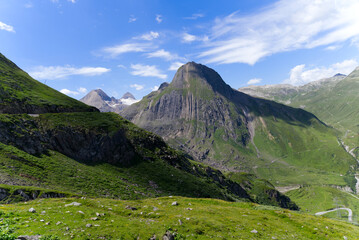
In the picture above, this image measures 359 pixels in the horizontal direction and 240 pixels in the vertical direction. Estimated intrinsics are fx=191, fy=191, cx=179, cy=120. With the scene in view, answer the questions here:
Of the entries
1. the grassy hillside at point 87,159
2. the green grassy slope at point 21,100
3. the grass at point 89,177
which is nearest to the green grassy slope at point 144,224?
the grass at point 89,177

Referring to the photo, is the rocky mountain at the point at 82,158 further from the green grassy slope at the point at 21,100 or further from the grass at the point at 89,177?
the green grassy slope at the point at 21,100

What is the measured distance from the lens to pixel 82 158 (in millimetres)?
91125

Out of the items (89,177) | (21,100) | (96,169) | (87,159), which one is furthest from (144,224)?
(21,100)

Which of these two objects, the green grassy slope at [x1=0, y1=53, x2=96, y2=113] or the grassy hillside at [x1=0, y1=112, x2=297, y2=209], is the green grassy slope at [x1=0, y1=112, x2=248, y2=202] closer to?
the grassy hillside at [x1=0, y1=112, x2=297, y2=209]

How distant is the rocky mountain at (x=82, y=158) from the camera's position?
55.6 metres

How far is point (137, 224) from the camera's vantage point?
23.2m

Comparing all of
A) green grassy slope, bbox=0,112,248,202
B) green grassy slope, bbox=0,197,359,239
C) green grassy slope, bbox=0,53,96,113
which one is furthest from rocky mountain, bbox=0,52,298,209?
green grassy slope, bbox=0,197,359,239

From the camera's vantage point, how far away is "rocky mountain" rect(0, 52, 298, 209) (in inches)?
2189

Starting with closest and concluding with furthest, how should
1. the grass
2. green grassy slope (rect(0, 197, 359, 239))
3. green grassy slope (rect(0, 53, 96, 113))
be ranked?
green grassy slope (rect(0, 197, 359, 239)), the grass, green grassy slope (rect(0, 53, 96, 113))

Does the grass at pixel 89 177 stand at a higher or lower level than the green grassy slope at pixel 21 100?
lower

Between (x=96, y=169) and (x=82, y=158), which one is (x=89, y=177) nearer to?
(x=96, y=169)

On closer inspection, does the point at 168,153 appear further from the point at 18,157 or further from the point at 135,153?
the point at 18,157

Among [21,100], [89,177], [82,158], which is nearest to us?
[89,177]

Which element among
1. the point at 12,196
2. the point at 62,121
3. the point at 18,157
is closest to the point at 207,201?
the point at 12,196
